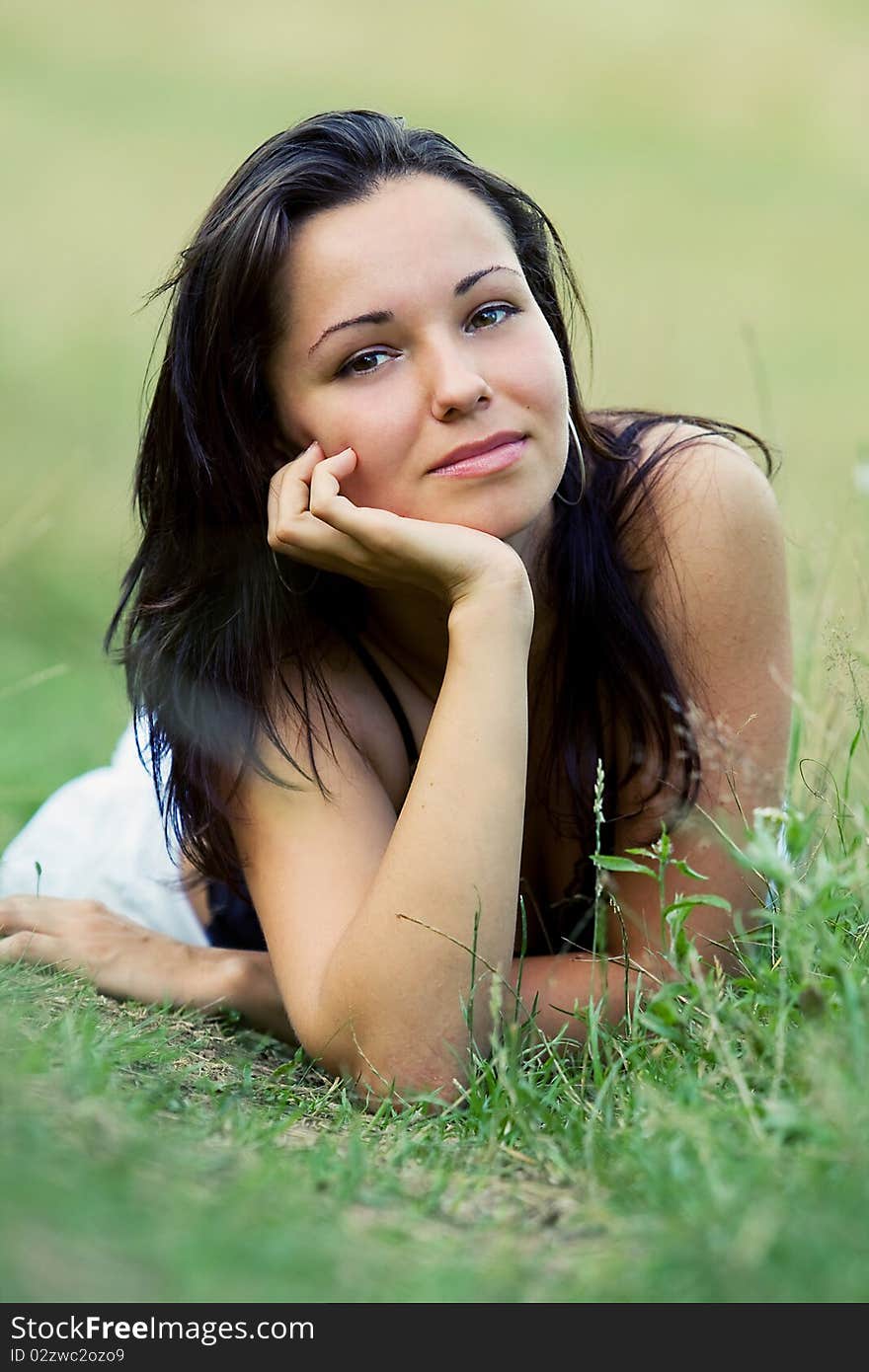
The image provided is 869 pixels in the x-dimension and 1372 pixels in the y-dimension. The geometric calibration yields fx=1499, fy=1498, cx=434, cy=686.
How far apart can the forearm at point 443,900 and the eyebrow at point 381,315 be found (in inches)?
24.1

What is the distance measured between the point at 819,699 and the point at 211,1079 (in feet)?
5.82

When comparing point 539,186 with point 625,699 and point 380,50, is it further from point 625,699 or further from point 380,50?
point 625,699

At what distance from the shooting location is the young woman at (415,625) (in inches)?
93.7

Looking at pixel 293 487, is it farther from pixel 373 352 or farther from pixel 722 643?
pixel 722 643

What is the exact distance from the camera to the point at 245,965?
117 inches

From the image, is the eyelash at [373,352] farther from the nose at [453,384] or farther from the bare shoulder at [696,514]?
the bare shoulder at [696,514]

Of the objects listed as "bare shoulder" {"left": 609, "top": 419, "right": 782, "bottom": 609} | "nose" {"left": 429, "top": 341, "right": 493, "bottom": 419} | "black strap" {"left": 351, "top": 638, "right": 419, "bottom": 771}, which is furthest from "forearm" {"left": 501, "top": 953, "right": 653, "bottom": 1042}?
"nose" {"left": 429, "top": 341, "right": 493, "bottom": 419}

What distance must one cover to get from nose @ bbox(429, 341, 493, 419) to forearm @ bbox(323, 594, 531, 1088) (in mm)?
421

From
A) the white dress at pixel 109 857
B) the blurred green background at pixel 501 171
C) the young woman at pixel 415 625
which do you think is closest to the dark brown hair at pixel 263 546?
the young woman at pixel 415 625

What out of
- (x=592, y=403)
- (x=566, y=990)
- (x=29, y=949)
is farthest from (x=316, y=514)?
(x=592, y=403)

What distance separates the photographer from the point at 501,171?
12367 millimetres

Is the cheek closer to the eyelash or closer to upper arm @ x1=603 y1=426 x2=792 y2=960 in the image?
the eyelash

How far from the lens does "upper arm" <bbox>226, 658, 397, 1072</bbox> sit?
2480 millimetres
